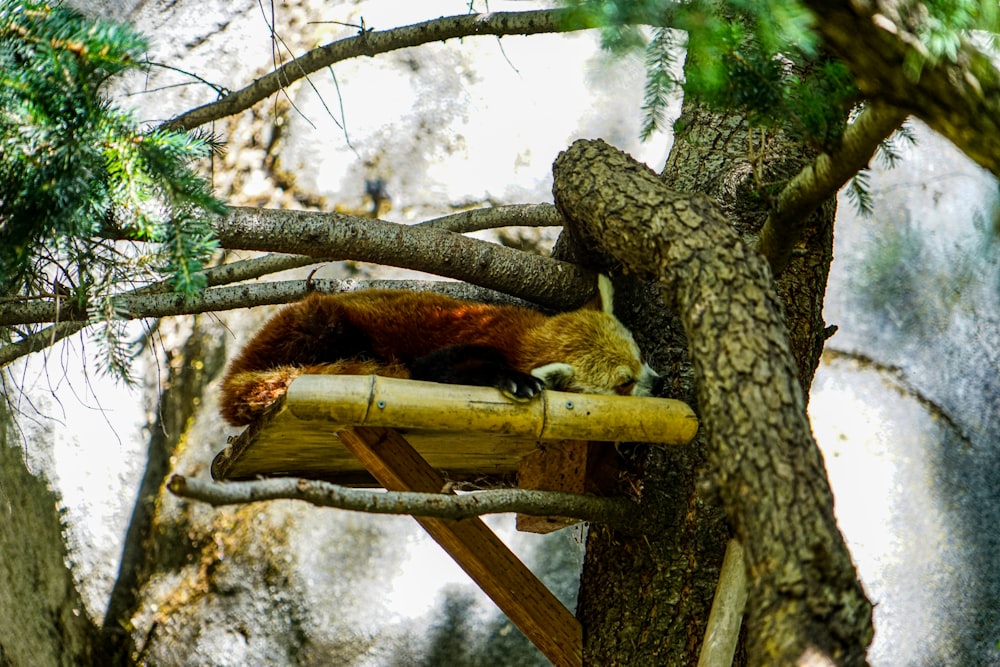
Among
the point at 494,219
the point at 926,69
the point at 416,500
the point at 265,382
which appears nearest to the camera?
the point at 926,69

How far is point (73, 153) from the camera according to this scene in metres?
1.34

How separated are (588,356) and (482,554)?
54cm

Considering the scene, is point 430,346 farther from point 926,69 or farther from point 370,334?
point 926,69

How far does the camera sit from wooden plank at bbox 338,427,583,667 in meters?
2.04

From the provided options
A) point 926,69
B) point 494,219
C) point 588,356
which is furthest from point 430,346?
point 926,69

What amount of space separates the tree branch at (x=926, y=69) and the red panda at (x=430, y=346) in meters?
1.09

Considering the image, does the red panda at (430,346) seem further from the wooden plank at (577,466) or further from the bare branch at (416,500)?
the bare branch at (416,500)

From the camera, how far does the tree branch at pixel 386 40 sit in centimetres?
242

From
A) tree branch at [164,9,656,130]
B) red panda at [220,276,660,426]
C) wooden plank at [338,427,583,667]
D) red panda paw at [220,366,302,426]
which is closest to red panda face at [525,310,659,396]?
red panda at [220,276,660,426]

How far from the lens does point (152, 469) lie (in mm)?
3801

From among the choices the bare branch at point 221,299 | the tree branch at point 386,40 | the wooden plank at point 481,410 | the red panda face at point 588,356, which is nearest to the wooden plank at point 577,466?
the red panda face at point 588,356

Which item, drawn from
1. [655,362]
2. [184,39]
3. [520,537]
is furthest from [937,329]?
[184,39]

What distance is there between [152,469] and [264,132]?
1713mm

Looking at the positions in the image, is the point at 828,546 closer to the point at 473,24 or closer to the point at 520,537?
the point at 473,24
